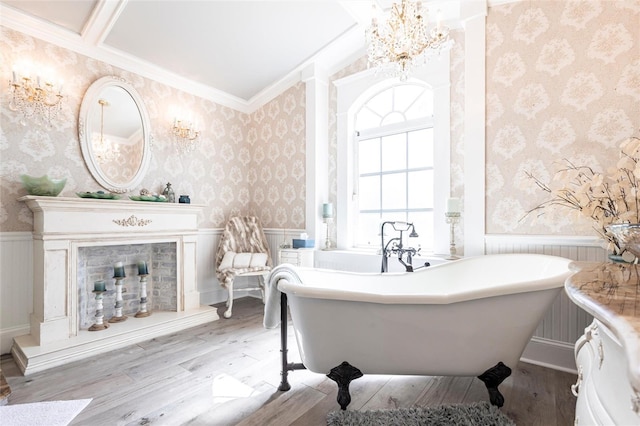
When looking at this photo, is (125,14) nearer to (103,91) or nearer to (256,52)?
(103,91)

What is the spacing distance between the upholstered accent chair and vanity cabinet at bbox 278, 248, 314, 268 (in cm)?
26

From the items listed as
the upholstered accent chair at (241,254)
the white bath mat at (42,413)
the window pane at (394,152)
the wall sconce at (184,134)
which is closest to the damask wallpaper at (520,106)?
the wall sconce at (184,134)

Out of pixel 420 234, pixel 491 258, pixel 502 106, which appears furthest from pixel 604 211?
pixel 420 234

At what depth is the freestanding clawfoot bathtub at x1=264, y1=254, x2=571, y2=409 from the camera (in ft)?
4.79

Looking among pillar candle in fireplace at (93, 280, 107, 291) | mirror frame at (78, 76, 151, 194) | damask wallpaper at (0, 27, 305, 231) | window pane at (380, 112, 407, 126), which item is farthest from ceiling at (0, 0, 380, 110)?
pillar candle in fireplace at (93, 280, 107, 291)

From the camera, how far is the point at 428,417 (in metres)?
1.51

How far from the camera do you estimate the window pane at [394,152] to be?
126 inches

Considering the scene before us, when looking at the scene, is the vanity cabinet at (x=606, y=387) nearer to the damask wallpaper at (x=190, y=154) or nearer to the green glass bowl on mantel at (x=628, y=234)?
the green glass bowl on mantel at (x=628, y=234)

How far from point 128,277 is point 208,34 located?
8.19ft

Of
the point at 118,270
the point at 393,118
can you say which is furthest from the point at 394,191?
the point at 118,270

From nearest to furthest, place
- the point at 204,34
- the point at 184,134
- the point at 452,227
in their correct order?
the point at 452,227 → the point at 204,34 → the point at 184,134

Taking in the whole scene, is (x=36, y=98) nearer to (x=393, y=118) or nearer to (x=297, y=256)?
(x=297, y=256)

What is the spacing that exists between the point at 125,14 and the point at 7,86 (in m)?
1.06

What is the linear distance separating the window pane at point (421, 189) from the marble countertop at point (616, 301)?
2.11 m
